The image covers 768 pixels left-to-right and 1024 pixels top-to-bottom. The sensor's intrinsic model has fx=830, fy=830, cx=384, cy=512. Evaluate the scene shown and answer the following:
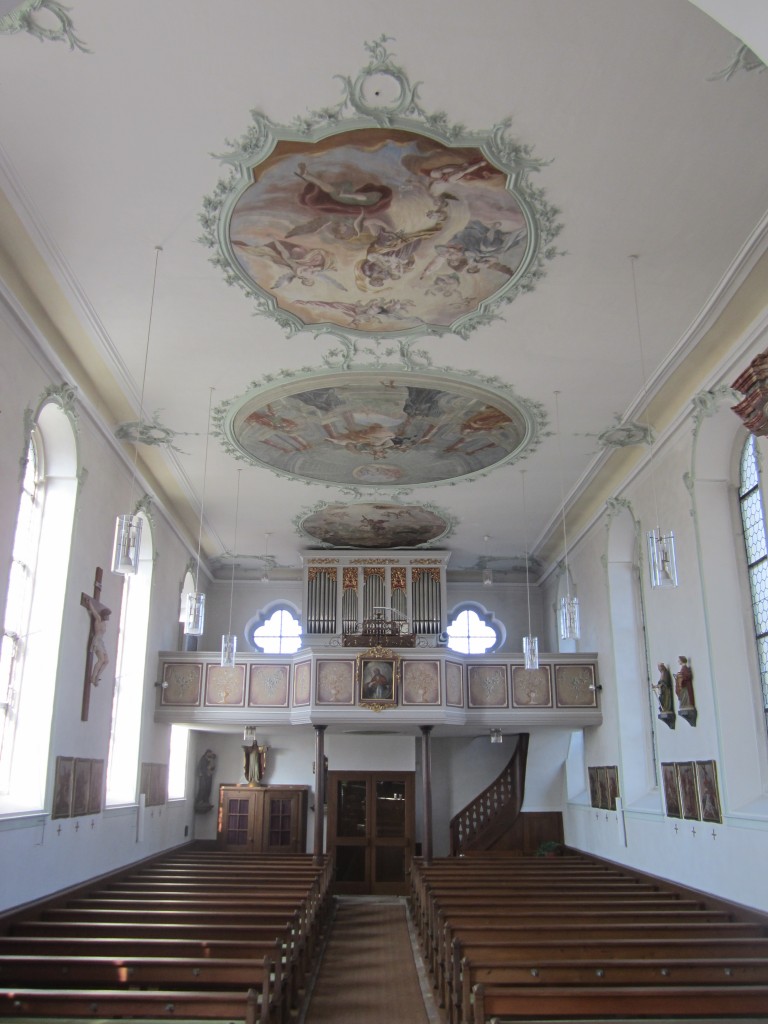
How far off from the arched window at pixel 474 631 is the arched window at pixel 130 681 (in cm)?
938

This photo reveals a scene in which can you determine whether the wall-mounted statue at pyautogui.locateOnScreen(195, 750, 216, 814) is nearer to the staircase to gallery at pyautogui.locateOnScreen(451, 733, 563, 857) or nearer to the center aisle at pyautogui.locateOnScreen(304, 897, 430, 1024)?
the center aisle at pyautogui.locateOnScreen(304, 897, 430, 1024)

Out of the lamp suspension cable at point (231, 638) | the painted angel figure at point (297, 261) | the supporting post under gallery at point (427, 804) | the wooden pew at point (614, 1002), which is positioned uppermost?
the painted angel figure at point (297, 261)

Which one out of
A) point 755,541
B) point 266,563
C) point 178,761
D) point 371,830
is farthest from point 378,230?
point 371,830

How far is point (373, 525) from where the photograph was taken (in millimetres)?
18984

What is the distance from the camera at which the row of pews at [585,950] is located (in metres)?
5.79

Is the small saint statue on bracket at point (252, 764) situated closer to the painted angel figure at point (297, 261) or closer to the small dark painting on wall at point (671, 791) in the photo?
the small dark painting on wall at point (671, 791)

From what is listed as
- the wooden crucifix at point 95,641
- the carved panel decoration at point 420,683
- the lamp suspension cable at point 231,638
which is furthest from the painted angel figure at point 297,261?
the carved panel decoration at point 420,683

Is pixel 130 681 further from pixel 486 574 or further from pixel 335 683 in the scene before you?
pixel 486 574

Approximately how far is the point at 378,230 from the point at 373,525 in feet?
35.5

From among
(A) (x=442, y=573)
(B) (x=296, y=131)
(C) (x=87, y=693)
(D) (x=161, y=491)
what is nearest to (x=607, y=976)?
(B) (x=296, y=131)

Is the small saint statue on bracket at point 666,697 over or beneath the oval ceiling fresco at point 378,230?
beneath

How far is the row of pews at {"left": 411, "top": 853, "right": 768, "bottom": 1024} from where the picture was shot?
19.0 ft

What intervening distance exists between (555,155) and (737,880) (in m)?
8.67

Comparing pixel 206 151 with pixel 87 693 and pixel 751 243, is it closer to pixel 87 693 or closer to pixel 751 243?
pixel 751 243
